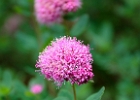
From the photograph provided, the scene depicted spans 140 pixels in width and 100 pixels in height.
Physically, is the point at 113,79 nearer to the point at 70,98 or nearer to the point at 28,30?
the point at 28,30

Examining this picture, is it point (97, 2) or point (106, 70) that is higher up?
point (97, 2)

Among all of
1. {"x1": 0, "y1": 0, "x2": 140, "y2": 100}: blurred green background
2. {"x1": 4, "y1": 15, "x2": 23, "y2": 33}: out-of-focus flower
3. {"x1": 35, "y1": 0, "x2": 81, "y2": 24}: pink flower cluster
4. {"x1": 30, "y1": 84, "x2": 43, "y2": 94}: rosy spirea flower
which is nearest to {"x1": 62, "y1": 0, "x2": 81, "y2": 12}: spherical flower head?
{"x1": 35, "y1": 0, "x2": 81, "y2": 24}: pink flower cluster

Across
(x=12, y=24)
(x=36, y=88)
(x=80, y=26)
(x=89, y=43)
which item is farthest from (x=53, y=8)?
(x=12, y=24)

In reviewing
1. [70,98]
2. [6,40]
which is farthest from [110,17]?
[70,98]

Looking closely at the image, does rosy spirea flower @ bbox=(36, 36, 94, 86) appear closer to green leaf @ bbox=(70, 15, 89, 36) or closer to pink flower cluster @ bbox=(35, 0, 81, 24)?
pink flower cluster @ bbox=(35, 0, 81, 24)

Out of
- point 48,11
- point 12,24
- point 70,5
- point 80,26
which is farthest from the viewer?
point 12,24

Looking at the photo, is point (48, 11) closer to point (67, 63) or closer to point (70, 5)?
point (70, 5)
